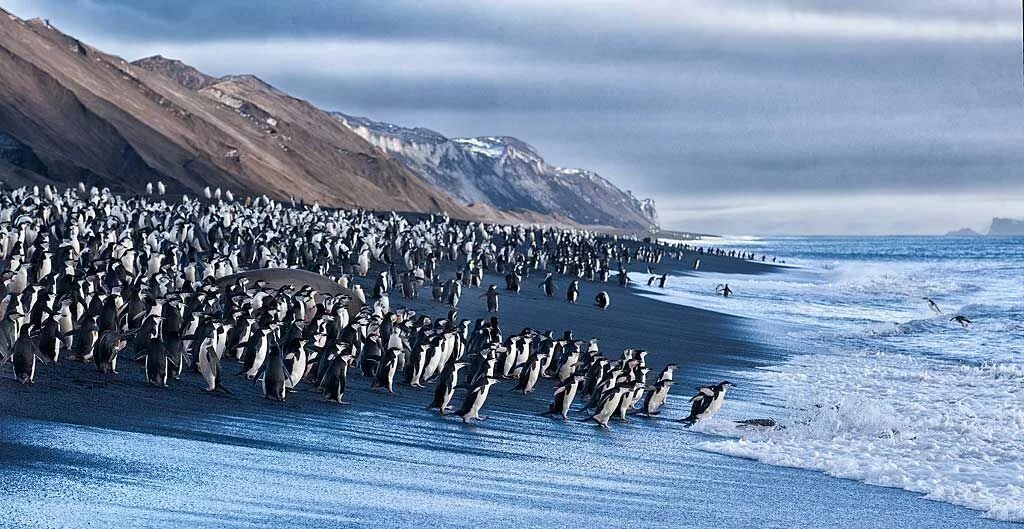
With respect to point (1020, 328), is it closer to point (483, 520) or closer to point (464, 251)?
point (464, 251)

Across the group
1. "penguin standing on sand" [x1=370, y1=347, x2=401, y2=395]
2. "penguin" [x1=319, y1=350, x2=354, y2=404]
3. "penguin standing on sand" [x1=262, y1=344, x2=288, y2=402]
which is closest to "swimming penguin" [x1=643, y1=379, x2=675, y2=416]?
"penguin standing on sand" [x1=370, y1=347, x2=401, y2=395]

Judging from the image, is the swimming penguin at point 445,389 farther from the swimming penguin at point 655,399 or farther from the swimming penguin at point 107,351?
the swimming penguin at point 107,351

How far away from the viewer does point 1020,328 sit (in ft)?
98.0

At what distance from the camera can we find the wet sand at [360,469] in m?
Result: 8.60

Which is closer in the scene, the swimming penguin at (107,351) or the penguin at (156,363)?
the penguin at (156,363)

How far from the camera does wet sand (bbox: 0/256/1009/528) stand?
8.60 m

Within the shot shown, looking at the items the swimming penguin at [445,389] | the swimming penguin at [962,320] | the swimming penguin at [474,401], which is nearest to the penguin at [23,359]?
the swimming penguin at [445,389]

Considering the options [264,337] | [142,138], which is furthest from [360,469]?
[142,138]

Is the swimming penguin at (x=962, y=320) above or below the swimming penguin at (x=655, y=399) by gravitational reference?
above

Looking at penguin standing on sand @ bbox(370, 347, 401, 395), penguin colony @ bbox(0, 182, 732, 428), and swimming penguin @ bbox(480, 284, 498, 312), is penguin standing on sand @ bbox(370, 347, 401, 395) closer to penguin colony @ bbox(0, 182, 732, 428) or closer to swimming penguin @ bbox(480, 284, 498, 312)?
penguin colony @ bbox(0, 182, 732, 428)

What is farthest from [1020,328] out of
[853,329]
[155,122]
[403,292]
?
[155,122]

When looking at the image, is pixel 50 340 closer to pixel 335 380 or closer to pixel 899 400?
pixel 335 380

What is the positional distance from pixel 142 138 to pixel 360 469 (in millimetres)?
65839

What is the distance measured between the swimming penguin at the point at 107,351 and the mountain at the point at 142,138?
4119 cm
